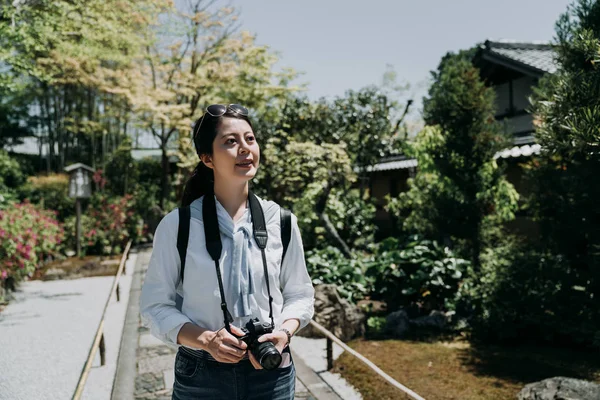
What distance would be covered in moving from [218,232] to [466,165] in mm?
7305

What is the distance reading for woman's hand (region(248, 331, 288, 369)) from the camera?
1.58 meters

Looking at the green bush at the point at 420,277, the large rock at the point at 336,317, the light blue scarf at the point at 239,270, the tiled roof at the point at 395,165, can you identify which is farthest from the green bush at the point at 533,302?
the tiled roof at the point at 395,165

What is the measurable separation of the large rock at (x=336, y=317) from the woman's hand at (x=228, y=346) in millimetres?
5314

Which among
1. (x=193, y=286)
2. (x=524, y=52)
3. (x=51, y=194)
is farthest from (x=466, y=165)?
(x=51, y=194)

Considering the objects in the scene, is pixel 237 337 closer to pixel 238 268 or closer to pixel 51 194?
pixel 238 268

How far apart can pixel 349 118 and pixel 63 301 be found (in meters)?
8.47

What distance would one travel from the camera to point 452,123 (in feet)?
27.4

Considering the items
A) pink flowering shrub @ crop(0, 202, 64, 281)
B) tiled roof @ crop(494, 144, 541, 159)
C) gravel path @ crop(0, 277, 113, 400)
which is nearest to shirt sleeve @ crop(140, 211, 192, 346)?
gravel path @ crop(0, 277, 113, 400)

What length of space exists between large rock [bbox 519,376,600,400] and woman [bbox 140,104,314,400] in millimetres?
A: 3190

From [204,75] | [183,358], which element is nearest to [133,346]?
[183,358]

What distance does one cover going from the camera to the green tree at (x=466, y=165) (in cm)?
817

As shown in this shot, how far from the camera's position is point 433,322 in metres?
7.26

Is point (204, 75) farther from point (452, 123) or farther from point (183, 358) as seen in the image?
point (183, 358)

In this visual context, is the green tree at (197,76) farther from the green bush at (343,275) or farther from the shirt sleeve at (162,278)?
the shirt sleeve at (162,278)
